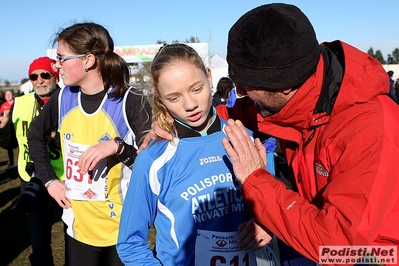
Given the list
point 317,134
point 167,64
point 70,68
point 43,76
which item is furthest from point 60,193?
point 317,134

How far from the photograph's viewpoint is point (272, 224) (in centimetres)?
156

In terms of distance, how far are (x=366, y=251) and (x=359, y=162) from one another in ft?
1.14

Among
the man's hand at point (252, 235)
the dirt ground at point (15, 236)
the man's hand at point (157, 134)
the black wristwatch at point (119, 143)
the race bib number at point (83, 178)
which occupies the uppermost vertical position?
the man's hand at point (157, 134)

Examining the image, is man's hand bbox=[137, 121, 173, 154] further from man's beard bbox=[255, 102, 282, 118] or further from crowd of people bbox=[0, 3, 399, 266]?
man's beard bbox=[255, 102, 282, 118]

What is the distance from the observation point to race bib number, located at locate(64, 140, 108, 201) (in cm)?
273

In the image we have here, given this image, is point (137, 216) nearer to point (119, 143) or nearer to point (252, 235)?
point (252, 235)

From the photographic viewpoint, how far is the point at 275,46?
156 centimetres

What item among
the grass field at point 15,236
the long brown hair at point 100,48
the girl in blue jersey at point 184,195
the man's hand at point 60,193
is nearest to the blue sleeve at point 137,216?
the girl in blue jersey at point 184,195

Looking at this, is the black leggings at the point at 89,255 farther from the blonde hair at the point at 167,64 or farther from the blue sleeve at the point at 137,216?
the blonde hair at the point at 167,64

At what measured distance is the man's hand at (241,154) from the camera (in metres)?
1.68

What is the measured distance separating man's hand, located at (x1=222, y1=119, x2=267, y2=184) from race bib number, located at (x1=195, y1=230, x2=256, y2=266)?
0.35 metres

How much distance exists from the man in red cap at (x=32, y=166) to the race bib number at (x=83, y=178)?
2.86ft

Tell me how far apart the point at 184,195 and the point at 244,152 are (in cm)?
Result: 37

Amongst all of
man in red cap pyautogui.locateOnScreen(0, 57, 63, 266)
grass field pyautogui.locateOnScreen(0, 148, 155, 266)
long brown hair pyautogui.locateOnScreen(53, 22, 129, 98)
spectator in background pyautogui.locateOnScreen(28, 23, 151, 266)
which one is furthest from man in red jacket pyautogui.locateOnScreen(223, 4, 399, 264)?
grass field pyautogui.locateOnScreen(0, 148, 155, 266)
